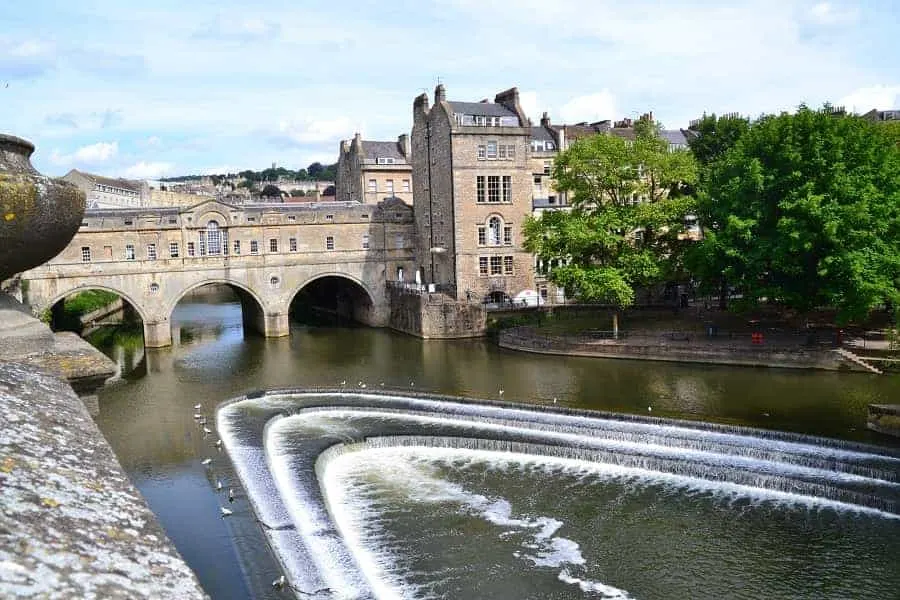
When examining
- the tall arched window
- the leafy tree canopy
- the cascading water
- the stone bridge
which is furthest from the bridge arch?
the cascading water

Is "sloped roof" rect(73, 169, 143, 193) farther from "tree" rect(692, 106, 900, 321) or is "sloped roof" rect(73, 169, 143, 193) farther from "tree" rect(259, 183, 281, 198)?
"tree" rect(692, 106, 900, 321)

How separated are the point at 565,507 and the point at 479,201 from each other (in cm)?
3484

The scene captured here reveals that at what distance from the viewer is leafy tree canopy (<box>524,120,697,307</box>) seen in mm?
42562

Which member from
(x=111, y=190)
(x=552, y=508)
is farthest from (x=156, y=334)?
(x=111, y=190)

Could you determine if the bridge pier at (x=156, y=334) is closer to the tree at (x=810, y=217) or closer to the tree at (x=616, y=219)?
the tree at (x=616, y=219)

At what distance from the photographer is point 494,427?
27.5 meters

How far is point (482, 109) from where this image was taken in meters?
56.5

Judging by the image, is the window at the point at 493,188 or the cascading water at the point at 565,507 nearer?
the cascading water at the point at 565,507

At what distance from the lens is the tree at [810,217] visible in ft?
114

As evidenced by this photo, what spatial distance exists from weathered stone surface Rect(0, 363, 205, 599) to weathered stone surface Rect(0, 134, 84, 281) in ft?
5.26

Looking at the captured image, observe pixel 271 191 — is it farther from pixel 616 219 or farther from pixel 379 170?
pixel 616 219

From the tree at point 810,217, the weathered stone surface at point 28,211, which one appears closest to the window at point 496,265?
the tree at point 810,217

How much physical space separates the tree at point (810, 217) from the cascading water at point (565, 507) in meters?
13.2

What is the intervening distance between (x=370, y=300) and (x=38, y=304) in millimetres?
20600
